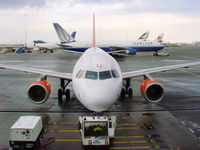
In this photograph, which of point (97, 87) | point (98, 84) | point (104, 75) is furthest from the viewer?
point (104, 75)

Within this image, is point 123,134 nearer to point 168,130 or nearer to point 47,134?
point 168,130

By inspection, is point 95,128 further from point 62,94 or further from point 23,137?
point 62,94

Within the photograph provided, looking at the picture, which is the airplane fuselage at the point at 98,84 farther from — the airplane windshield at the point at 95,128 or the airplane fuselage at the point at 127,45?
the airplane fuselage at the point at 127,45

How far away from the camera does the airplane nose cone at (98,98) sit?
28.4 ft

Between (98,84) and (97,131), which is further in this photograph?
(98,84)

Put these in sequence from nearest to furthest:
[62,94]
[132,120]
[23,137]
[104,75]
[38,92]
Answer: [23,137], [104,75], [132,120], [38,92], [62,94]

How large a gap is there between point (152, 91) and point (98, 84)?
5133mm

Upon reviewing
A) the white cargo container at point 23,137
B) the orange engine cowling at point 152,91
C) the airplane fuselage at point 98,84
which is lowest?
the white cargo container at point 23,137

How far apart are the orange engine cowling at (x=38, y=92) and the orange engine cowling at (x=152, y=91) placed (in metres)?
5.88

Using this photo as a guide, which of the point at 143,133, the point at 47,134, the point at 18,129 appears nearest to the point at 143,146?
the point at 143,133

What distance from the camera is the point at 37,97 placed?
508 inches

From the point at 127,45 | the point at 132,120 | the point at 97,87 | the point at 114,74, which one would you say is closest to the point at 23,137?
the point at 97,87

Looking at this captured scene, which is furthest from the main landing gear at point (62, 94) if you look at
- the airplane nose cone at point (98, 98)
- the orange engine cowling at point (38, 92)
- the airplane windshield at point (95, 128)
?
the airplane nose cone at point (98, 98)

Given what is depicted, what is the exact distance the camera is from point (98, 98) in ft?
28.3
